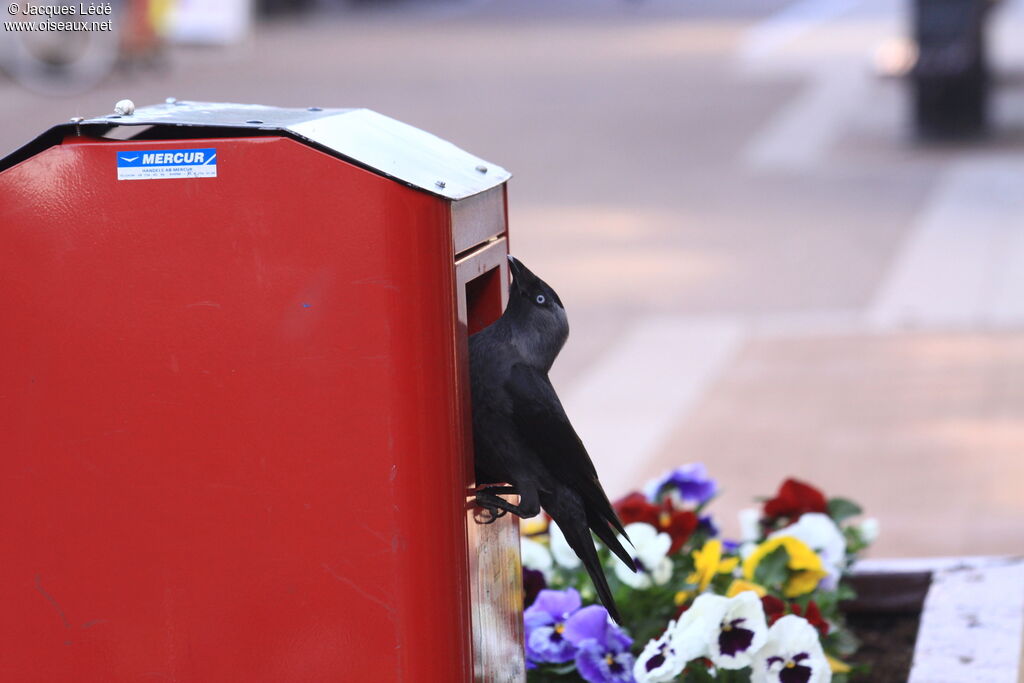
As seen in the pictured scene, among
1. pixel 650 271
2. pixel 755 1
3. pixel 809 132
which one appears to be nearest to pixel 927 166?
pixel 809 132

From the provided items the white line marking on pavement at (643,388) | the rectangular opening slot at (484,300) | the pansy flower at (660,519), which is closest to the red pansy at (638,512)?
the pansy flower at (660,519)

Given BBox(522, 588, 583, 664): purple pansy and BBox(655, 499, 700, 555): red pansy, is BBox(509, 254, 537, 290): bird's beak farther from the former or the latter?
BBox(655, 499, 700, 555): red pansy

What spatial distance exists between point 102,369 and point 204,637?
1.38 feet

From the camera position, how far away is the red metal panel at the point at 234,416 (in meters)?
2.06

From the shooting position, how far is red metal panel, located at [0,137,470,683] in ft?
6.75

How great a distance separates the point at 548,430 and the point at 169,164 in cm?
70

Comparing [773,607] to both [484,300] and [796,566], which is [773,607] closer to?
[796,566]

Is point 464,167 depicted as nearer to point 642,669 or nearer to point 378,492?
point 378,492

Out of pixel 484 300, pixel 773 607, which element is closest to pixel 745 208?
pixel 773 607

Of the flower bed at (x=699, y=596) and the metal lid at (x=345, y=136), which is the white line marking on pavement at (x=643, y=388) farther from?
the metal lid at (x=345, y=136)

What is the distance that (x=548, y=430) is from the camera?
7.43 ft

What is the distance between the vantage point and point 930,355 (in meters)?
6.83

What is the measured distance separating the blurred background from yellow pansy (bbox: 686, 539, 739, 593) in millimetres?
1579

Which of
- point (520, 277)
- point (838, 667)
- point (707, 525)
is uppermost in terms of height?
point (520, 277)
